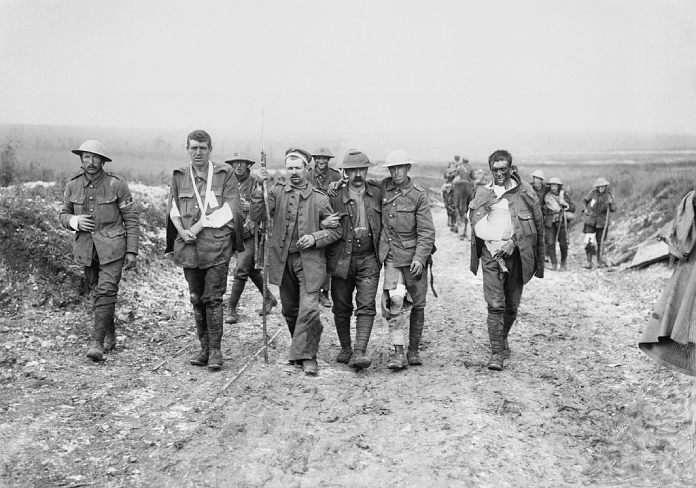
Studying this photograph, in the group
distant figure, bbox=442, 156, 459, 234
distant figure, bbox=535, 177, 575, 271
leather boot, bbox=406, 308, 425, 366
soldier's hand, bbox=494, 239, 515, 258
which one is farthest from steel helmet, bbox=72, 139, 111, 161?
distant figure, bbox=442, 156, 459, 234

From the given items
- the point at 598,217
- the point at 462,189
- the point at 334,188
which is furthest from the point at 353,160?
the point at 462,189

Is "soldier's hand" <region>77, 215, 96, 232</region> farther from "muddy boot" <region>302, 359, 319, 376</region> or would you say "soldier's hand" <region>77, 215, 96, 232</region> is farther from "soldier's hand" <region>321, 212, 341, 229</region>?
"muddy boot" <region>302, 359, 319, 376</region>

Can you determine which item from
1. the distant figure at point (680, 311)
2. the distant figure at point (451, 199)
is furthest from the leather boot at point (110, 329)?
the distant figure at point (451, 199)

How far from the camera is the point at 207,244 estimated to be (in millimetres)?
6242

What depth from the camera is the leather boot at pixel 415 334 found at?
6691 millimetres

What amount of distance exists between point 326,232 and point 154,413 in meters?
2.17

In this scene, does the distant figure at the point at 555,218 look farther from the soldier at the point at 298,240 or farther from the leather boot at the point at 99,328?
the leather boot at the point at 99,328

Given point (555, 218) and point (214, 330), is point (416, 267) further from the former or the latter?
point (555, 218)

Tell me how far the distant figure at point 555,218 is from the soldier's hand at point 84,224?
9.30 meters

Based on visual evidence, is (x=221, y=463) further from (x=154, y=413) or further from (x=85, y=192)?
(x=85, y=192)

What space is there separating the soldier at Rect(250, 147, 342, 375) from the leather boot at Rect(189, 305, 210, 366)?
0.74 metres

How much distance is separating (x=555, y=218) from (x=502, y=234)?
7.57m

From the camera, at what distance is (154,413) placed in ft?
17.3

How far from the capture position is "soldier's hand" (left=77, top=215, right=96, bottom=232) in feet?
21.1
